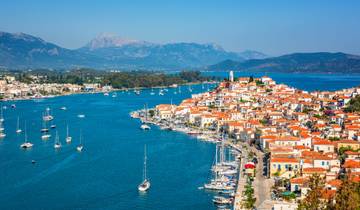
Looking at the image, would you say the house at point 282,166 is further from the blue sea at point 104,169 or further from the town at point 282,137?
the blue sea at point 104,169

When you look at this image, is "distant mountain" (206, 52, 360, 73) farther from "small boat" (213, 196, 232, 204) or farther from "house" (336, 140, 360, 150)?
"small boat" (213, 196, 232, 204)

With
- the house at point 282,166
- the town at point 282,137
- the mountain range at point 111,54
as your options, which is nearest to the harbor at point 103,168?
the town at point 282,137

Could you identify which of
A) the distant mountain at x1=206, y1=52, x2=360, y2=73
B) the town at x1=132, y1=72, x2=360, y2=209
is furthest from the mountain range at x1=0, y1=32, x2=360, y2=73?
the town at x1=132, y1=72, x2=360, y2=209

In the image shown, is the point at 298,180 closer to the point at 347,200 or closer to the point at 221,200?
the point at 221,200

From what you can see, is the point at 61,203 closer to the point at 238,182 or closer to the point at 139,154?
the point at 238,182

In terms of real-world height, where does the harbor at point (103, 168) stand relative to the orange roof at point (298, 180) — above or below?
below

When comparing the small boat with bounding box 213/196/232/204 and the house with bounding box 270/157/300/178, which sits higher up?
the house with bounding box 270/157/300/178
